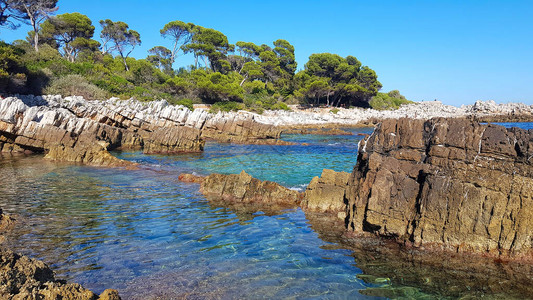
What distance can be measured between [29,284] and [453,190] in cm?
776

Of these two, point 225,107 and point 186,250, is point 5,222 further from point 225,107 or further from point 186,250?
point 225,107

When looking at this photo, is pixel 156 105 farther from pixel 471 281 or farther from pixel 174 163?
pixel 471 281

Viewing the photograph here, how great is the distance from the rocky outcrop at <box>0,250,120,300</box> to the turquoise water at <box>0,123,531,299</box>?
1700mm

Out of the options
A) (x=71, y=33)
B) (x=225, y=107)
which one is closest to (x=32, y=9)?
(x=71, y=33)

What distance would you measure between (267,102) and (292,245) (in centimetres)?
6315

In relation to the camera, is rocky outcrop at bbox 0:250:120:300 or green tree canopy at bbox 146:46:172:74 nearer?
rocky outcrop at bbox 0:250:120:300

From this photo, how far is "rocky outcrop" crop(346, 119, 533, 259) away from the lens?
6723 millimetres

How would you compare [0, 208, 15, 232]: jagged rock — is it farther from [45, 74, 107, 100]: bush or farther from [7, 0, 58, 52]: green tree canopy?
[7, 0, 58, 52]: green tree canopy

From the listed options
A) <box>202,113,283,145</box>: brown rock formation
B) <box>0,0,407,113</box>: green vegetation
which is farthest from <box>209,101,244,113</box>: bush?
<box>202,113,283,145</box>: brown rock formation

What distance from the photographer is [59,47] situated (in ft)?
227

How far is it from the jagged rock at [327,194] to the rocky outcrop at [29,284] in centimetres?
757

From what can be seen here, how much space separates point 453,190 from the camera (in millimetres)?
7246

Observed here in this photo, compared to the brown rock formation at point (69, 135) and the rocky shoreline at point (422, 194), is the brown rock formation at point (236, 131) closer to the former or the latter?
the brown rock formation at point (69, 135)

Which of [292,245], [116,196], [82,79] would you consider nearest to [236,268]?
[292,245]
